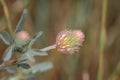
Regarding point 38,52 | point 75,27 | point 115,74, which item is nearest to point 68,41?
point 38,52

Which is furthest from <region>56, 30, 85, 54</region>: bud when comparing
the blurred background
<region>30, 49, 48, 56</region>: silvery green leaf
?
the blurred background

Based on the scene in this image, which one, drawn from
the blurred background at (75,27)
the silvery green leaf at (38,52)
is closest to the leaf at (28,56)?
the silvery green leaf at (38,52)

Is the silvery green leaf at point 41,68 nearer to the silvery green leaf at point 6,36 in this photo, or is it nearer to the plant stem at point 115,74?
the silvery green leaf at point 6,36

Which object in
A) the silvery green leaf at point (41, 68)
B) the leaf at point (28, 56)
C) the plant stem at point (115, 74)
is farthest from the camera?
the plant stem at point (115, 74)

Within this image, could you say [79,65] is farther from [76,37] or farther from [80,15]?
[76,37]

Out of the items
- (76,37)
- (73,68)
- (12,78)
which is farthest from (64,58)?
(76,37)

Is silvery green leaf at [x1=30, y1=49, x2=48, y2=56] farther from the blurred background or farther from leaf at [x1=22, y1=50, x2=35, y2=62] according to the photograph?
the blurred background

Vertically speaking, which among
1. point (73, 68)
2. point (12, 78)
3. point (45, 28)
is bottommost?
point (12, 78)

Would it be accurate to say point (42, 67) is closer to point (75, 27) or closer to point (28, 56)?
point (28, 56)
